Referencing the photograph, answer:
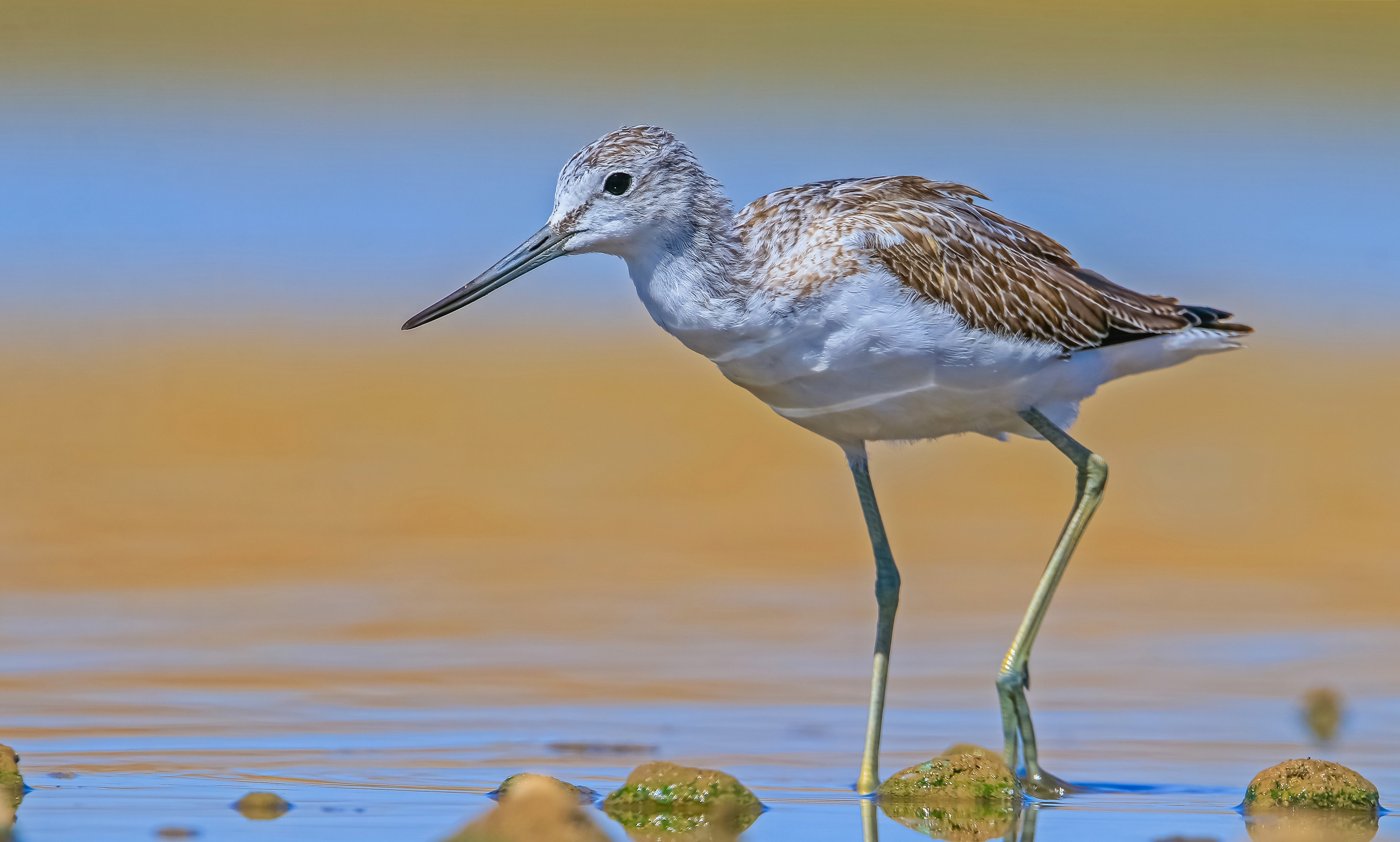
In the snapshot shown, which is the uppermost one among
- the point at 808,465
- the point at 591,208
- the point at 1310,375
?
the point at 1310,375

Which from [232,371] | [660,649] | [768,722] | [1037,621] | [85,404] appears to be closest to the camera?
[1037,621]

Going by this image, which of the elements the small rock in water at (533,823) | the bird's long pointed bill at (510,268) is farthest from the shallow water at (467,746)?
the bird's long pointed bill at (510,268)

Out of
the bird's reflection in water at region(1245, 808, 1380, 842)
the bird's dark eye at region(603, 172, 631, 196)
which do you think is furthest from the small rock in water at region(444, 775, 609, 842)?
the bird's dark eye at region(603, 172, 631, 196)

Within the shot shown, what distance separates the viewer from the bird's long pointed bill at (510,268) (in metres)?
8.62

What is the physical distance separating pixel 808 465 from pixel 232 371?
767cm

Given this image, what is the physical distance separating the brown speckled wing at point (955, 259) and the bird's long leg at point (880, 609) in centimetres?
93

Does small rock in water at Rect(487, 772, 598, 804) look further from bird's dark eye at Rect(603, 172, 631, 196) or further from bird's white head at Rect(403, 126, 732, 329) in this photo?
bird's dark eye at Rect(603, 172, 631, 196)

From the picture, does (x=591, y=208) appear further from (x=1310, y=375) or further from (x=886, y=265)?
(x=1310, y=375)

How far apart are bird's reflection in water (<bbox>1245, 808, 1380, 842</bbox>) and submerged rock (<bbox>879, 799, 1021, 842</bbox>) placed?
0.99 metres

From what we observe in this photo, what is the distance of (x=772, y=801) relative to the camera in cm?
824

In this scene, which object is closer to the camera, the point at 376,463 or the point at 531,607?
the point at 531,607

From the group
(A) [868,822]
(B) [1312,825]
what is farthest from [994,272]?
(B) [1312,825]

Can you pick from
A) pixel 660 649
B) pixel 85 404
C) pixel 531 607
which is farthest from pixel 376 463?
pixel 660 649

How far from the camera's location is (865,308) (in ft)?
27.6
